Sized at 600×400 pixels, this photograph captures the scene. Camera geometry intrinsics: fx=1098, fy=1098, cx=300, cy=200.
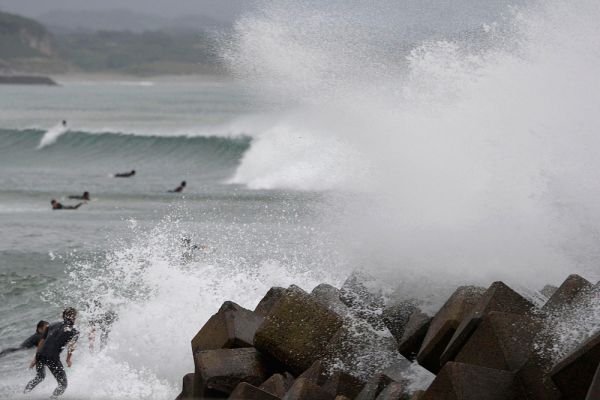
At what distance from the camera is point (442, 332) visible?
8461 millimetres

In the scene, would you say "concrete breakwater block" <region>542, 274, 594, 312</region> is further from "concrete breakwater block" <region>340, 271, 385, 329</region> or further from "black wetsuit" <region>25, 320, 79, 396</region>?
"black wetsuit" <region>25, 320, 79, 396</region>

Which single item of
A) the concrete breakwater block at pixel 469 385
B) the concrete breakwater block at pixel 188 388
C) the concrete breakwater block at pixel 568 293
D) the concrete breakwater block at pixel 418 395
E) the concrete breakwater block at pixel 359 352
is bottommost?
the concrete breakwater block at pixel 188 388

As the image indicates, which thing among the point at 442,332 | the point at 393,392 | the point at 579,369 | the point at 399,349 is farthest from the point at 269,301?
the point at 579,369

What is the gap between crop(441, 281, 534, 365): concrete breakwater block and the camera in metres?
8.11

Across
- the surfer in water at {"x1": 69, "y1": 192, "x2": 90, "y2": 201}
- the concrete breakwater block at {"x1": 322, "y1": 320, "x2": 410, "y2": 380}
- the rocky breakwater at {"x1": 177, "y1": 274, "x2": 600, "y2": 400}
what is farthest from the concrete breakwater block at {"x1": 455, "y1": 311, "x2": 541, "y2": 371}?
the surfer in water at {"x1": 69, "y1": 192, "x2": 90, "y2": 201}

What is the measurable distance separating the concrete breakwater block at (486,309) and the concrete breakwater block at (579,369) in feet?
3.41

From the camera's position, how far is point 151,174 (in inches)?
1598

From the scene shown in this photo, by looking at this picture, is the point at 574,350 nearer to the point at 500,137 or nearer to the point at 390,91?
the point at 500,137

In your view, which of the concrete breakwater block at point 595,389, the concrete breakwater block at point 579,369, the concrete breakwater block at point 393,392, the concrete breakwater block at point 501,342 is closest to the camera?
the concrete breakwater block at point 595,389

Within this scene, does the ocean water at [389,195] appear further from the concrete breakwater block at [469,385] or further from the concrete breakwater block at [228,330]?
the concrete breakwater block at [228,330]

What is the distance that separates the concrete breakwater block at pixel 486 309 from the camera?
8.11 metres

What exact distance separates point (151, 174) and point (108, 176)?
6.04ft

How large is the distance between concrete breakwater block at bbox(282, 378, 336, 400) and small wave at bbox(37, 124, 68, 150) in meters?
45.5

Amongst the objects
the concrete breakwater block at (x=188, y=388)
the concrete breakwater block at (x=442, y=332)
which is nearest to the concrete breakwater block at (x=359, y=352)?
the concrete breakwater block at (x=442, y=332)
